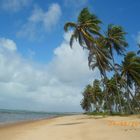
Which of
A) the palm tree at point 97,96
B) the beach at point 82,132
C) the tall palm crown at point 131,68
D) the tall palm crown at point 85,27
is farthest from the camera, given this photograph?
the palm tree at point 97,96

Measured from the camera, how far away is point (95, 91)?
82.6 metres

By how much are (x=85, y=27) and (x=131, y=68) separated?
14.8 m

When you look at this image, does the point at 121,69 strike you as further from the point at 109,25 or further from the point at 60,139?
the point at 60,139

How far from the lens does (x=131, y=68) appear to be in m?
46.5

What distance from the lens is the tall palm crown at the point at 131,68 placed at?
152 ft

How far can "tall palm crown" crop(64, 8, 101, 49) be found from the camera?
113ft

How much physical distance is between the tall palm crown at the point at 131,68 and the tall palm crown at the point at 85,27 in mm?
12738

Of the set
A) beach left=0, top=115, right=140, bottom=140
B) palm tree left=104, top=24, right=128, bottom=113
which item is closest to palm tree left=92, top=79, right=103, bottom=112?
palm tree left=104, top=24, right=128, bottom=113

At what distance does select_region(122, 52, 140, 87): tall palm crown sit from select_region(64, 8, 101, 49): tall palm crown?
12.7m

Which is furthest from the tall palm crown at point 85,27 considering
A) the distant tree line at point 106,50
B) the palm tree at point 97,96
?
the palm tree at point 97,96

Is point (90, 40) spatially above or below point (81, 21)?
below

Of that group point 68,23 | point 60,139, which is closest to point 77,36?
point 68,23

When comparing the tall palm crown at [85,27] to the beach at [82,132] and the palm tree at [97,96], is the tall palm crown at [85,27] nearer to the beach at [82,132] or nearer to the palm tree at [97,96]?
the beach at [82,132]

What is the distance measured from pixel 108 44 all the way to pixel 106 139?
35133mm
